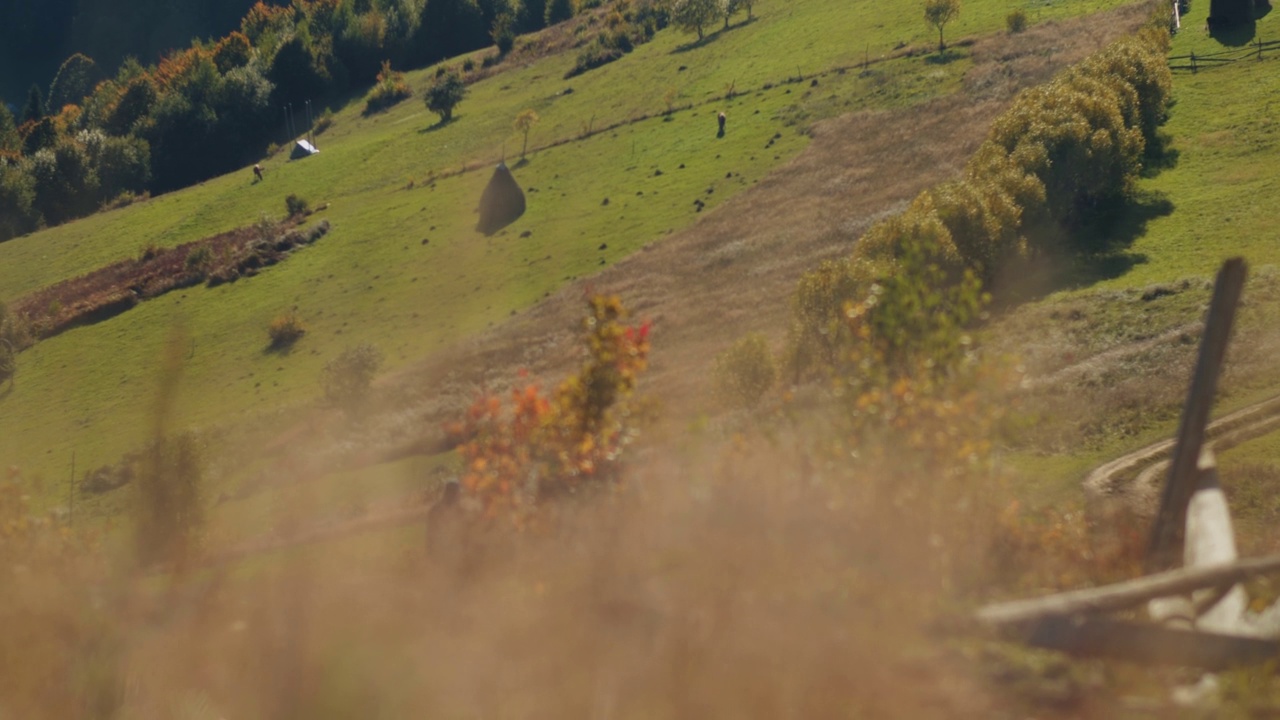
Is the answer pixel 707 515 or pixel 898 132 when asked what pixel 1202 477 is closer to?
pixel 707 515

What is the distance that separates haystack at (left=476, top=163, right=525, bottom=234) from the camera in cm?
8088

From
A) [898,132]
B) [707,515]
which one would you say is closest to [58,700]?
[707,515]

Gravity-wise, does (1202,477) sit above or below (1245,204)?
above

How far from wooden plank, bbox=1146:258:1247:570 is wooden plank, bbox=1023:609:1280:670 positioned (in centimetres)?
272

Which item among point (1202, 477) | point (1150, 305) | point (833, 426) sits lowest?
point (1150, 305)

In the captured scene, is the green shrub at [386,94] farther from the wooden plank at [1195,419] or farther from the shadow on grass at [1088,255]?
the wooden plank at [1195,419]

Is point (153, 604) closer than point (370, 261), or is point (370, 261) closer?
point (153, 604)

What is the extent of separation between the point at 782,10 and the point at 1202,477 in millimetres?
109728

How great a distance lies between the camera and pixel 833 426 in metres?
14.0

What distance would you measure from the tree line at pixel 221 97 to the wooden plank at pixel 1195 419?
133223 millimetres

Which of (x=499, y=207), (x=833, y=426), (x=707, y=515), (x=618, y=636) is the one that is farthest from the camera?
(x=499, y=207)

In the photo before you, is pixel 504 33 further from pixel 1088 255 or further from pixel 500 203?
pixel 1088 255

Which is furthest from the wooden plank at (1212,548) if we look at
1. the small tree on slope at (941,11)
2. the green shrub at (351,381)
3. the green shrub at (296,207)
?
the green shrub at (296,207)

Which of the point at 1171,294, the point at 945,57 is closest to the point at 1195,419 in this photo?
the point at 1171,294
